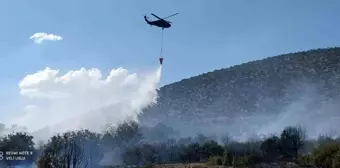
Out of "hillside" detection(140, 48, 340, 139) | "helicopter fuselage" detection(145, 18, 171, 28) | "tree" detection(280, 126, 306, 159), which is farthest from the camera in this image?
"hillside" detection(140, 48, 340, 139)

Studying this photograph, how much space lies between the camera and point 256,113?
543 ft

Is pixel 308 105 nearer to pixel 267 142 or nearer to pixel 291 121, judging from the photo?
pixel 291 121

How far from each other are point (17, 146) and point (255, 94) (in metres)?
110

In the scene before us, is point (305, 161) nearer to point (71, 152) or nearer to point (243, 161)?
point (243, 161)

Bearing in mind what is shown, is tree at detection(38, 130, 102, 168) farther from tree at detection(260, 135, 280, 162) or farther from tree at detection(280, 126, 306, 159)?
tree at detection(280, 126, 306, 159)

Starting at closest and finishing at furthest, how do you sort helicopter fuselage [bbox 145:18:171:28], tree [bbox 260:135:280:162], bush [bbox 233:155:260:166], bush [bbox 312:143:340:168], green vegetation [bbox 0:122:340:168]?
helicopter fuselage [bbox 145:18:171:28] → bush [bbox 312:143:340:168] → green vegetation [bbox 0:122:340:168] → bush [bbox 233:155:260:166] → tree [bbox 260:135:280:162]

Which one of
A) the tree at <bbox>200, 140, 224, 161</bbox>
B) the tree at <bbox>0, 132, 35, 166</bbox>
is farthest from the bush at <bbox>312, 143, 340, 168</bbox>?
the tree at <bbox>0, 132, 35, 166</bbox>

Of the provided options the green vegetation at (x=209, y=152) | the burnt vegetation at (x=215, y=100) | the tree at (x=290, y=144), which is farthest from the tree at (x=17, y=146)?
the tree at (x=290, y=144)

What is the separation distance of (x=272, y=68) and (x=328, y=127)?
128ft

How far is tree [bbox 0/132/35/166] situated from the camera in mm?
66531

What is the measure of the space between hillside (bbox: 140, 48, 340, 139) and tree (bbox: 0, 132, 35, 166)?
87.7 m

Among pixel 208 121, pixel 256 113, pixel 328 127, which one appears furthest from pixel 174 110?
pixel 328 127

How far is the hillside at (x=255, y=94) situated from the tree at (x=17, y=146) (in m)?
87.7

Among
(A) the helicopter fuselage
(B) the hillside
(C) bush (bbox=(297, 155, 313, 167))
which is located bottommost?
(C) bush (bbox=(297, 155, 313, 167))
